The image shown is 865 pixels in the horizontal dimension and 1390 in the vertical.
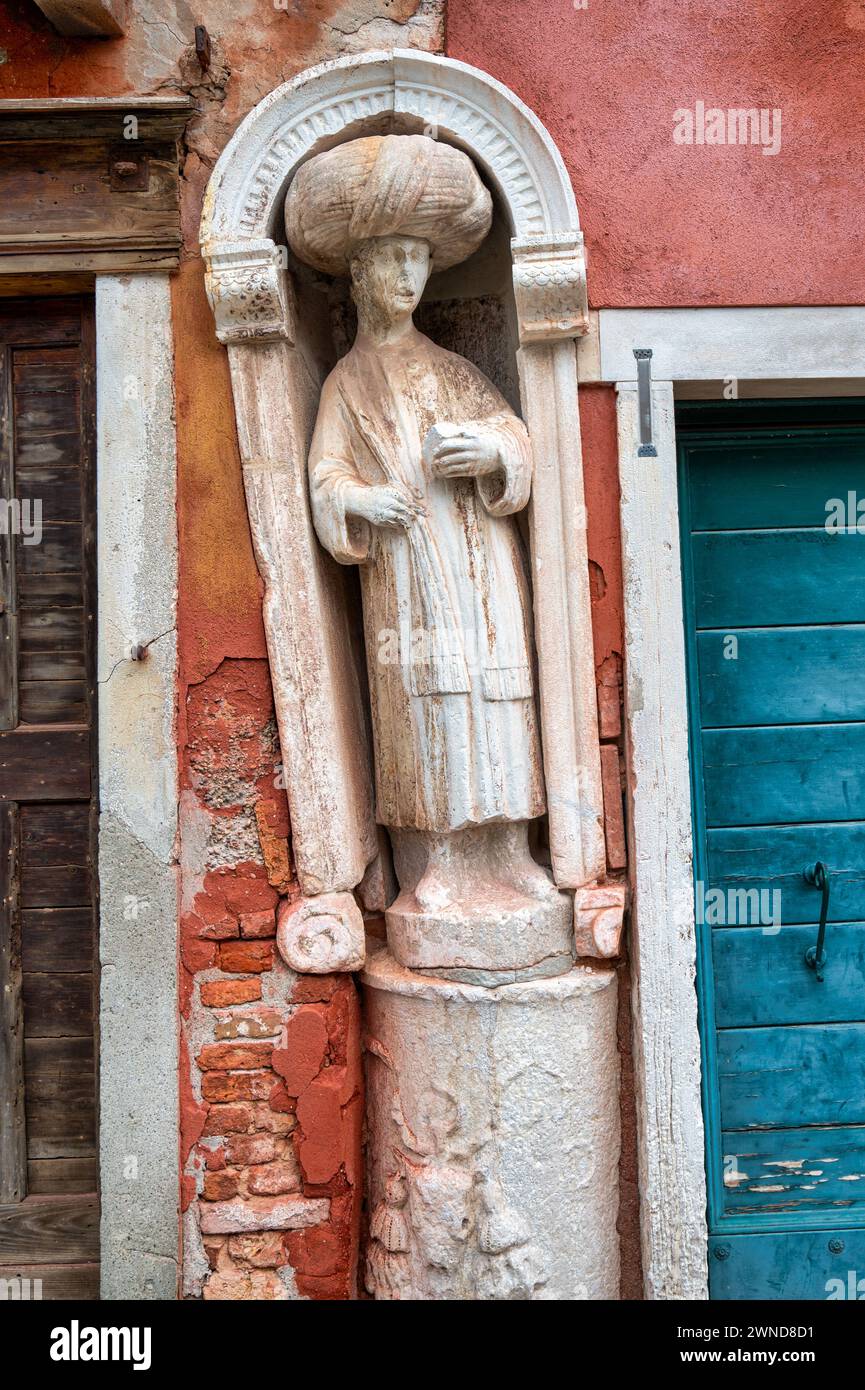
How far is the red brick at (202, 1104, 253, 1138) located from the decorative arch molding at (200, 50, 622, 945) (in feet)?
1.80

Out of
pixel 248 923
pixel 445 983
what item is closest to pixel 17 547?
pixel 248 923

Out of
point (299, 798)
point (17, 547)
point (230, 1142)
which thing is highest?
point (17, 547)

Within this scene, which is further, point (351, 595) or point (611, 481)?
point (351, 595)

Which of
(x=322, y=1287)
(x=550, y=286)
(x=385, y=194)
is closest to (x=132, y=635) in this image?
(x=385, y=194)

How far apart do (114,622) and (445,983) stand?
1154 mm

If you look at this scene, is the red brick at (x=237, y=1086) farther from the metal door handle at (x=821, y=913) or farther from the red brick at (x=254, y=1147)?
the metal door handle at (x=821, y=913)

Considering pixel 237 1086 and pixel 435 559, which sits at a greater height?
pixel 435 559

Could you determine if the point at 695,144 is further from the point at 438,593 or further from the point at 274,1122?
the point at 274,1122

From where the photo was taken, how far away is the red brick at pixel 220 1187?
2.60 metres

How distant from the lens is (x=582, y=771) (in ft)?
8.51

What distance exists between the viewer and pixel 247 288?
98.8 inches

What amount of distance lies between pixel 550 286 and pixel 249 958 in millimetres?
1705

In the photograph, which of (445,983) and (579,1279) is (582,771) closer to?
(445,983)

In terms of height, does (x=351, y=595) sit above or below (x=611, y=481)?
below
